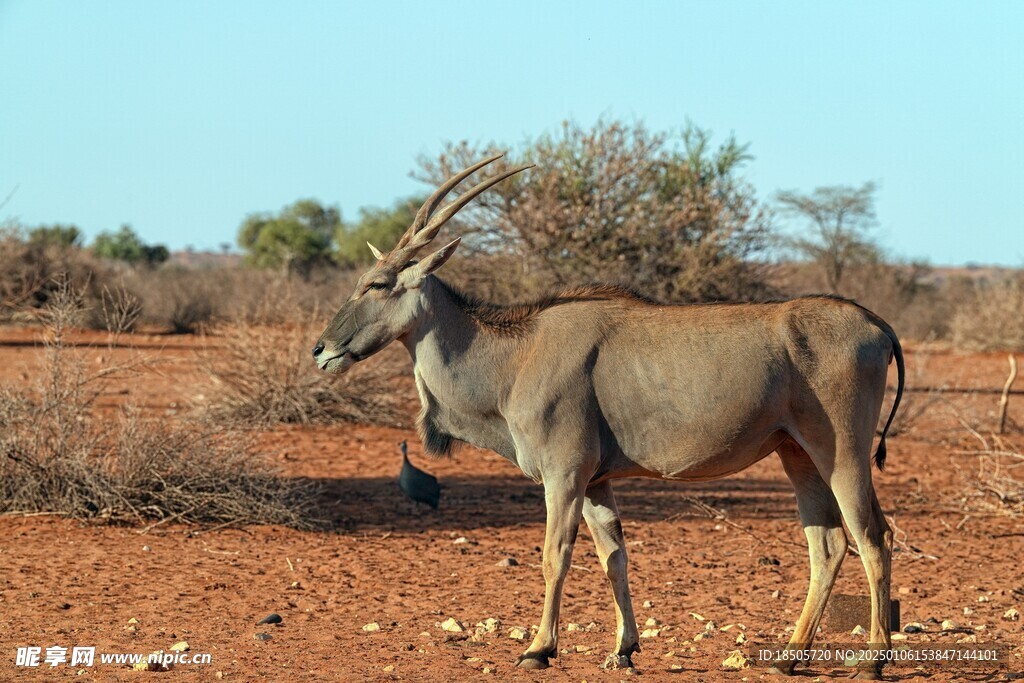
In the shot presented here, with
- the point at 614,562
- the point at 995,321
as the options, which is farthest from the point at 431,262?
the point at 995,321

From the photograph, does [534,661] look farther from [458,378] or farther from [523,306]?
[523,306]

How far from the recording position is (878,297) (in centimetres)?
3938

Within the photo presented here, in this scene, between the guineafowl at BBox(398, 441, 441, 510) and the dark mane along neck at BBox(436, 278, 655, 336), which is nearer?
the dark mane along neck at BBox(436, 278, 655, 336)

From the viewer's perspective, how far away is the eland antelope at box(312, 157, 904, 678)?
6.37 meters

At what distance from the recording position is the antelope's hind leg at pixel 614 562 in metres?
6.63

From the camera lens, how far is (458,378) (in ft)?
22.3

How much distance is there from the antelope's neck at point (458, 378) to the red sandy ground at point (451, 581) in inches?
48.7

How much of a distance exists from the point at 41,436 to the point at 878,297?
109 ft

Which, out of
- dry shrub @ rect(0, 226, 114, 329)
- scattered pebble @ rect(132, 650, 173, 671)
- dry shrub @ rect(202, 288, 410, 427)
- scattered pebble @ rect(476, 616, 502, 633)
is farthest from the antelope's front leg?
dry shrub @ rect(0, 226, 114, 329)

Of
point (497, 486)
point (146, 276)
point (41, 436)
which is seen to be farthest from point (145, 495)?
A: point (146, 276)

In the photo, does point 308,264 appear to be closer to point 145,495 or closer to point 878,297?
point 878,297

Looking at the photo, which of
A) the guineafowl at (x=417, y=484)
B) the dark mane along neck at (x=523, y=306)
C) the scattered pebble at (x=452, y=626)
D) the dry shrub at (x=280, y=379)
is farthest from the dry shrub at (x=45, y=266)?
the dark mane along neck at (x=523, y=306)

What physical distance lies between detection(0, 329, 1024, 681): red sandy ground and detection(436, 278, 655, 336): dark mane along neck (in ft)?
6.02

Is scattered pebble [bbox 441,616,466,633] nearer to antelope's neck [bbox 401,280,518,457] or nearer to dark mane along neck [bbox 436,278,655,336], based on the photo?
antelope's neck [bbox 401,280,518,457]
